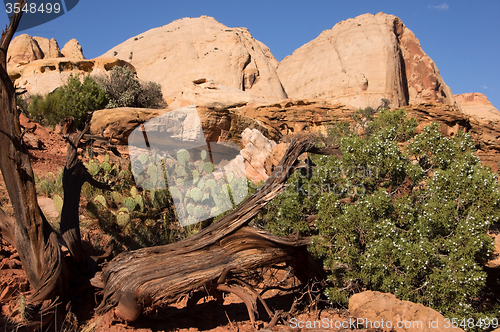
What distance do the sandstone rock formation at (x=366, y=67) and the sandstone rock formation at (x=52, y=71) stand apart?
2107 centimetres

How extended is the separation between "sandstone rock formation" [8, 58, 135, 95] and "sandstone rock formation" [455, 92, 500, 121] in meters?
47.5

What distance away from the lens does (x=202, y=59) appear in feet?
103

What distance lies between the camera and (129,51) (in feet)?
110

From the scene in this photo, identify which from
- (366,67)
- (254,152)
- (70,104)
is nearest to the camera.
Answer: (254,152)

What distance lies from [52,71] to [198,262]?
777 inches

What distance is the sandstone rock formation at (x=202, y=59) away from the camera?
2994 centimetres

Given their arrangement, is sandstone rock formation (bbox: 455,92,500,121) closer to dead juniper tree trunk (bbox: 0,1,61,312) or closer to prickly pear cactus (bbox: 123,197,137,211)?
prickly pear cactus (bbox: 123,197,137,211)

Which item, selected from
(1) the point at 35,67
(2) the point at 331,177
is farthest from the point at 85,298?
(1) the point at 35,67

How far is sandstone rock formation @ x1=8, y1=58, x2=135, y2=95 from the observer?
1856 centimetres

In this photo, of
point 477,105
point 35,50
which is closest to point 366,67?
point 477,105

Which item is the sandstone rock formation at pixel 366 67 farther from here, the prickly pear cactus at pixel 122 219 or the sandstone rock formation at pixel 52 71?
the prickly pear cactus at pixel 122 219

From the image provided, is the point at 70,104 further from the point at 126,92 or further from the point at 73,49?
the point at 73,49

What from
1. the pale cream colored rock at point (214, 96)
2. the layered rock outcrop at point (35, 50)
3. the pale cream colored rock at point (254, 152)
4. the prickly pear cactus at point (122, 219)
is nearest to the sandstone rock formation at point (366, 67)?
the pale cream colored rock at point (214, 96)

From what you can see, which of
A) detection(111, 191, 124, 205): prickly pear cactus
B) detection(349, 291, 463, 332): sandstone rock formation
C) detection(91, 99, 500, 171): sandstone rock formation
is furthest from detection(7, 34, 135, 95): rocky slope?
detection(349, 291, 463, 332): sandstone rock formation
